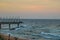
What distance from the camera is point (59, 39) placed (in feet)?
106

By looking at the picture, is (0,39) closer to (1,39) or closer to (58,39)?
(1,39)

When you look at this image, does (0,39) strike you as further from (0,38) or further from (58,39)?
(58,39)

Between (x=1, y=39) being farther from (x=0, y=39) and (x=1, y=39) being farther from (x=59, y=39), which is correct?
(x=59, y=39)

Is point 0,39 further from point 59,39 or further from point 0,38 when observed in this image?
point 59,39

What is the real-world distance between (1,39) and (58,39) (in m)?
12.7

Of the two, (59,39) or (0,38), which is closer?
(0,38)

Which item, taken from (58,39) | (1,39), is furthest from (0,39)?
(58,39)

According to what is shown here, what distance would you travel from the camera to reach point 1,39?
23.1 meters

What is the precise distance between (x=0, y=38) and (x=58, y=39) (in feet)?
40.8

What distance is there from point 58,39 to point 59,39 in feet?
0.61

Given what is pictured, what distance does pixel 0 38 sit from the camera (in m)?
23.8

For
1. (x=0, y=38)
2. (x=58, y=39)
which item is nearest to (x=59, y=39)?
(x=58, y=39)

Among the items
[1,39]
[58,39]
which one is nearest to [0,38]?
[1,39]

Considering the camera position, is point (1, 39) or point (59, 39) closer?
point (1, 39)
